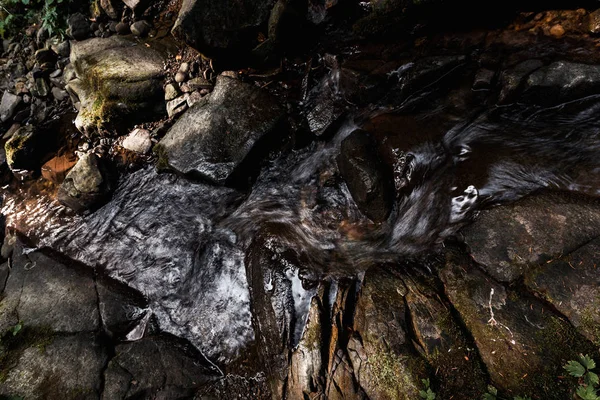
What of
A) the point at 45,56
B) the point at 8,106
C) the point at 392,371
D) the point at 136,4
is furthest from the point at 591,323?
the point at 8,106

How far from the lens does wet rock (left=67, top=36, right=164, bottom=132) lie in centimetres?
641

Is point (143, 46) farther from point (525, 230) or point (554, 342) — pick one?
point (554, 342)

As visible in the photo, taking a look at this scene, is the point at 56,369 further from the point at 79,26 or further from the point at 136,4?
the point at 79,26

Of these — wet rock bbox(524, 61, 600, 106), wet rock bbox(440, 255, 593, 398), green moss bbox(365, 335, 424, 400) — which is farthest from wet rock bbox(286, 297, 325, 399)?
wet rock bbox(524, 61, 600, 106)

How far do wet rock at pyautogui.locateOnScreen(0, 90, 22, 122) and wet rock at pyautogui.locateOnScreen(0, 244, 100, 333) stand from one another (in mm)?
4884

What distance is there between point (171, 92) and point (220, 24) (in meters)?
1.71

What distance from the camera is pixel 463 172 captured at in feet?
15.0

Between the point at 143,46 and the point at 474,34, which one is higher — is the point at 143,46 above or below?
below

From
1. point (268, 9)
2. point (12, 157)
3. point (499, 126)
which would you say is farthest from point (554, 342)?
point (12, 157)

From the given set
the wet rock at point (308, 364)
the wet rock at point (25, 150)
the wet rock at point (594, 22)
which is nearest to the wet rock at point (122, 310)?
the wet rock at point (308, 364)

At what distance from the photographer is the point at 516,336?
9.90 feet

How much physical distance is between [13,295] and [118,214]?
1910 millimetres

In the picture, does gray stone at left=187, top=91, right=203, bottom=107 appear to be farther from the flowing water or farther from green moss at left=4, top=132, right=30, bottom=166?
green moss at left=4, top=132, right=30, bottom=166

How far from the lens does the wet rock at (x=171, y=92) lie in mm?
6410
